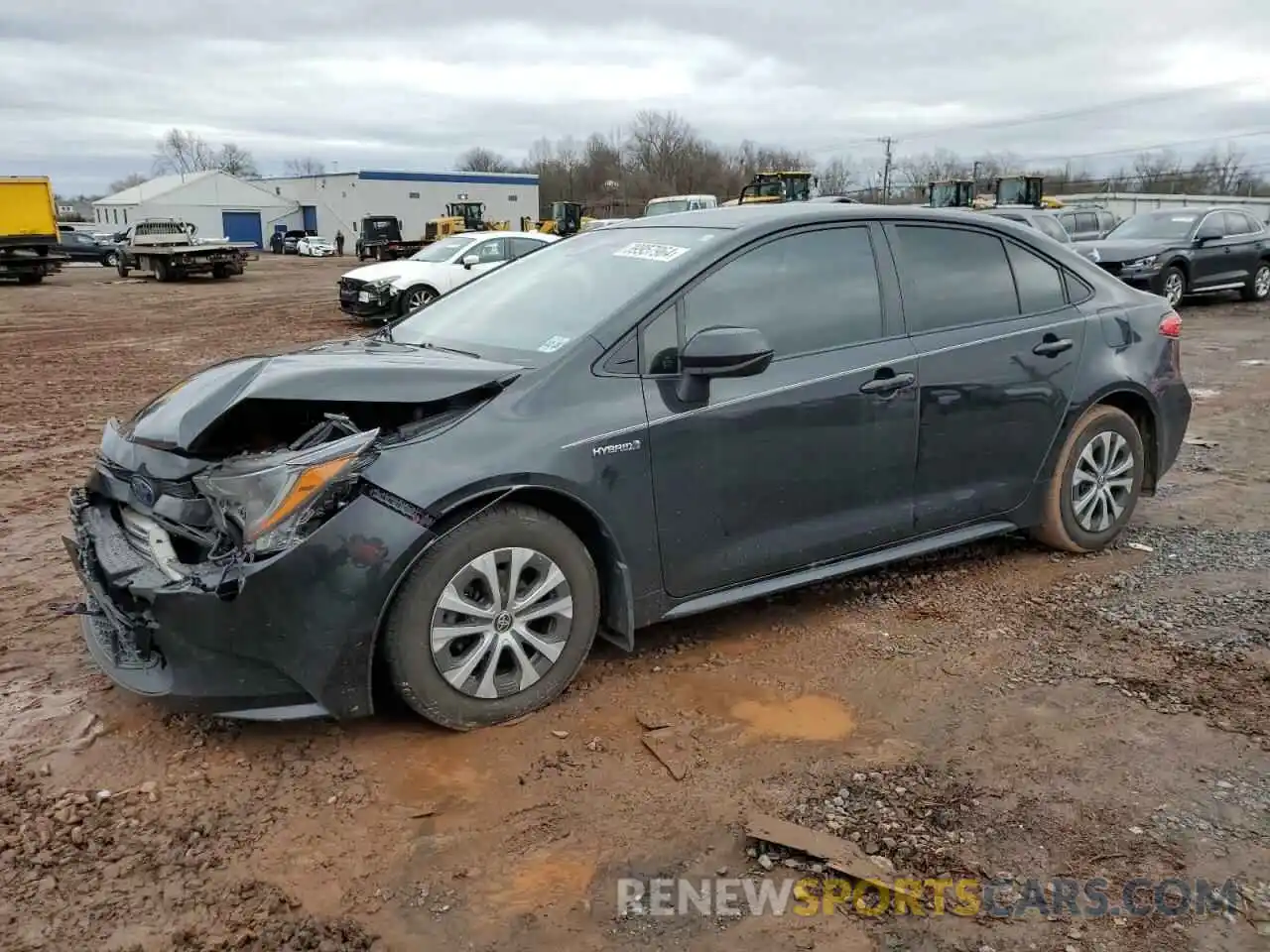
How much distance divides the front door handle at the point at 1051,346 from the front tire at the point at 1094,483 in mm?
371

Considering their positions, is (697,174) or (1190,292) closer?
(1190,292)

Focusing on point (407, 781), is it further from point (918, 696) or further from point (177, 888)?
point (918, 696)

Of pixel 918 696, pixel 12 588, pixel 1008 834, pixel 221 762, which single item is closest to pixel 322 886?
pixel 221 762

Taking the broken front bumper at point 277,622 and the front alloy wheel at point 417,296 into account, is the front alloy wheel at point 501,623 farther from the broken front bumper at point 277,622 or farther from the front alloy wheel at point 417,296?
the front alloy wheel at point 417,296

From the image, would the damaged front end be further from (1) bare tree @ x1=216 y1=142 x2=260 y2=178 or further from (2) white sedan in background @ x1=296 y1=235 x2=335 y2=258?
(1) bare tree @ x1=216 y1=142 x2=260 y2=178

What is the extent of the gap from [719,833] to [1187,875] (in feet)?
4.01

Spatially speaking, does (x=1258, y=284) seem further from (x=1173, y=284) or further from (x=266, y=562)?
(x=266, y=562)

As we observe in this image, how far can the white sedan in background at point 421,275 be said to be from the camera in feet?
51.1

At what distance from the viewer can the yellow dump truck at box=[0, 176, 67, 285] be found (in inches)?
1041

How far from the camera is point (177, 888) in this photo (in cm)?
250

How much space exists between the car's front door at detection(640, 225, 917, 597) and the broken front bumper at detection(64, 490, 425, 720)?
41.7 inches

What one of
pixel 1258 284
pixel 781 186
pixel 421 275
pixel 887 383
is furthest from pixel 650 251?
pixel 781 186

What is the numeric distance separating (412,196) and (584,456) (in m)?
67.6

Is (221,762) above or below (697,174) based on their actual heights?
below
